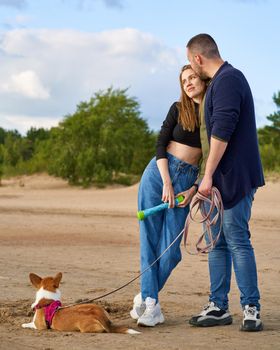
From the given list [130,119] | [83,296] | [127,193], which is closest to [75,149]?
[130,119]

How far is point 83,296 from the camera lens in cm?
892

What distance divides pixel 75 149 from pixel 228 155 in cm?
3169

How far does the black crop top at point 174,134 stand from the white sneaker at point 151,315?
132cm

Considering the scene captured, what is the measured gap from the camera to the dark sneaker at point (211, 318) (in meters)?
7.12

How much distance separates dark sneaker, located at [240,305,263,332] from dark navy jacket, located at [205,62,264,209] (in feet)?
2.93

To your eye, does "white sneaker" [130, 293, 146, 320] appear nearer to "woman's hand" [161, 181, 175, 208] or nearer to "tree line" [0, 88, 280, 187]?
"woman's hand" [161, 181, 175, 208]

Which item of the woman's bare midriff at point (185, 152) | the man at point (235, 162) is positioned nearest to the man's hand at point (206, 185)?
the man at point (235, 162)

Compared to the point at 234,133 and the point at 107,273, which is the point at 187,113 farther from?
the point at 107,273

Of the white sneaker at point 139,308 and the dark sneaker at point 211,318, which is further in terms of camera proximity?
the white sneaker at point 139,308

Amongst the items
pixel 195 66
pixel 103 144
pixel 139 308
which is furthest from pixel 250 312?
pixel 103 144

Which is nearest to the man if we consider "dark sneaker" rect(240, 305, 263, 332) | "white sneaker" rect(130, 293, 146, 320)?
"dark sneaker" rect(240, 305, 263, 332)

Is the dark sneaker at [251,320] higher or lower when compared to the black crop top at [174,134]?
lower

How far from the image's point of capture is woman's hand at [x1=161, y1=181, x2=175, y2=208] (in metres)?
7.12

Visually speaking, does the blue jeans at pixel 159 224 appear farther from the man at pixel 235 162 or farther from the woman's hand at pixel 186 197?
the man at pixel 235 162
